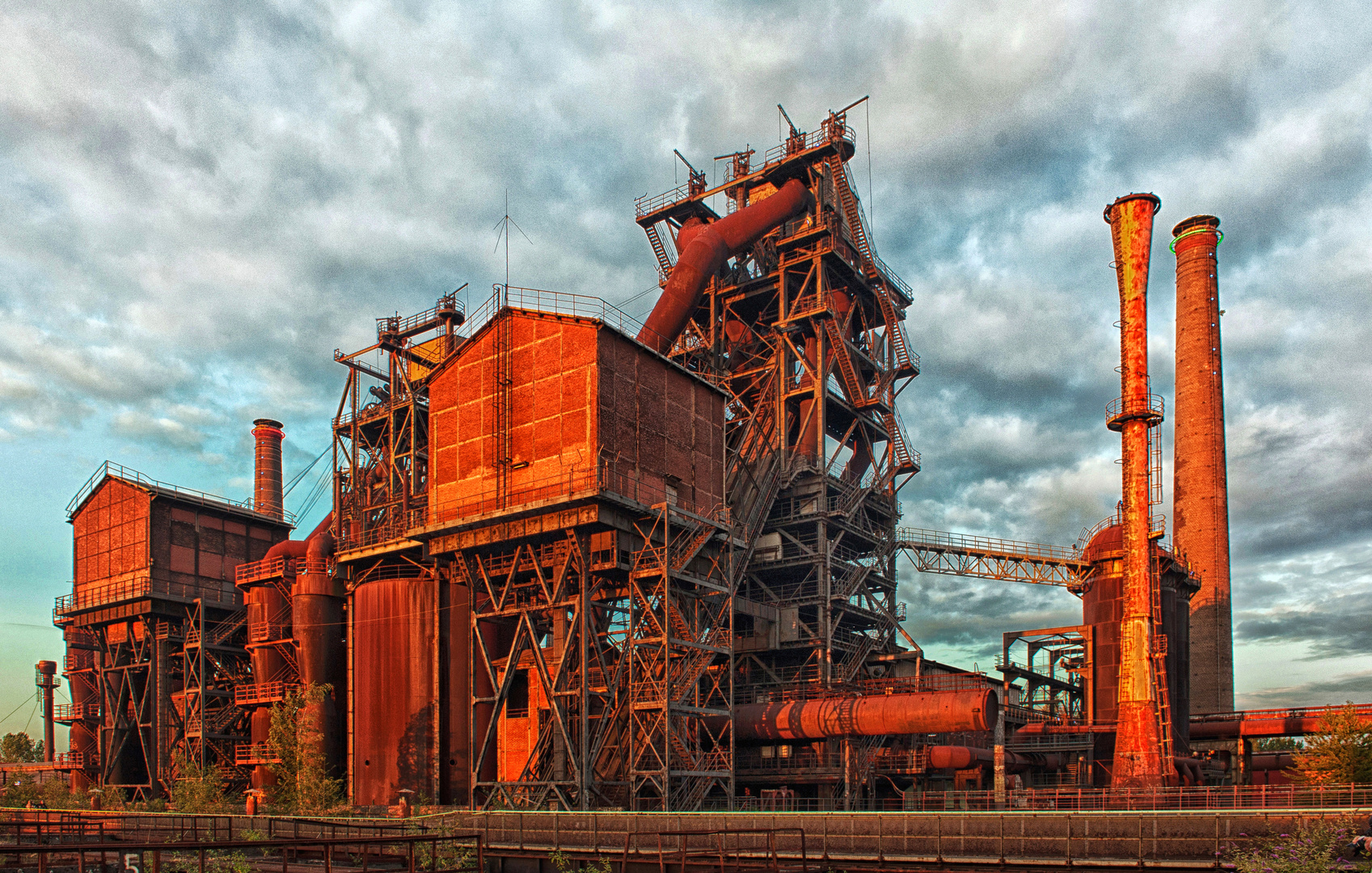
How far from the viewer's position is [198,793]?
138 ft

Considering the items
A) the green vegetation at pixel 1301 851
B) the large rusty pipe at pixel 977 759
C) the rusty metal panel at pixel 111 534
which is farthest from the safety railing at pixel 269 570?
the green vegetation at pixel 1301 851

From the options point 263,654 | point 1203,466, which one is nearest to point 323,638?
point 263,654

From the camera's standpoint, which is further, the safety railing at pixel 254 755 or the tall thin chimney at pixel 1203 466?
the tall thin chimney at pixel 1203 466

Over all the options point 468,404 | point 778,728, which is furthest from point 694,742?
point 468,404

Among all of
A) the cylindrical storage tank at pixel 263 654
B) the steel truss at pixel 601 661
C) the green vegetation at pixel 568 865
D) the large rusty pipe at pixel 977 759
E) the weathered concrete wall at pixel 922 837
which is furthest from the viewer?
the cylindrical storage tank at pixel 263 654

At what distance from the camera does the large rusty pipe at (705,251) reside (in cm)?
4741

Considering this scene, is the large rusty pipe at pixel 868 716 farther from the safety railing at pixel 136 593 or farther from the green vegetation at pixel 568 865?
the safety railing at pixel 136 593

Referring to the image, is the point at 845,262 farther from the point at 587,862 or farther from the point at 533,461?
the point at 587,862

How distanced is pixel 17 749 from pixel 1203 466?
79648 millimetres

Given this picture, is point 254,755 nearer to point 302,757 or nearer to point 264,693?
point 264,693

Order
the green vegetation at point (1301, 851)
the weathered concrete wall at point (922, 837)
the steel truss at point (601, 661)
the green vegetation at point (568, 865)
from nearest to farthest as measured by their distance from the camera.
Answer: the green vegetation at point (1301, 851) → the weathered concrete wall at point (922, 837) → the green vegetation at point (568, 865) → the steel truss at point (601, 661)

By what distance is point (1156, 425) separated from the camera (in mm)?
39625

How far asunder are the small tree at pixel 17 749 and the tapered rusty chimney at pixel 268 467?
2348 centimetres

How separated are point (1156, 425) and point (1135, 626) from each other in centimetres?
719
